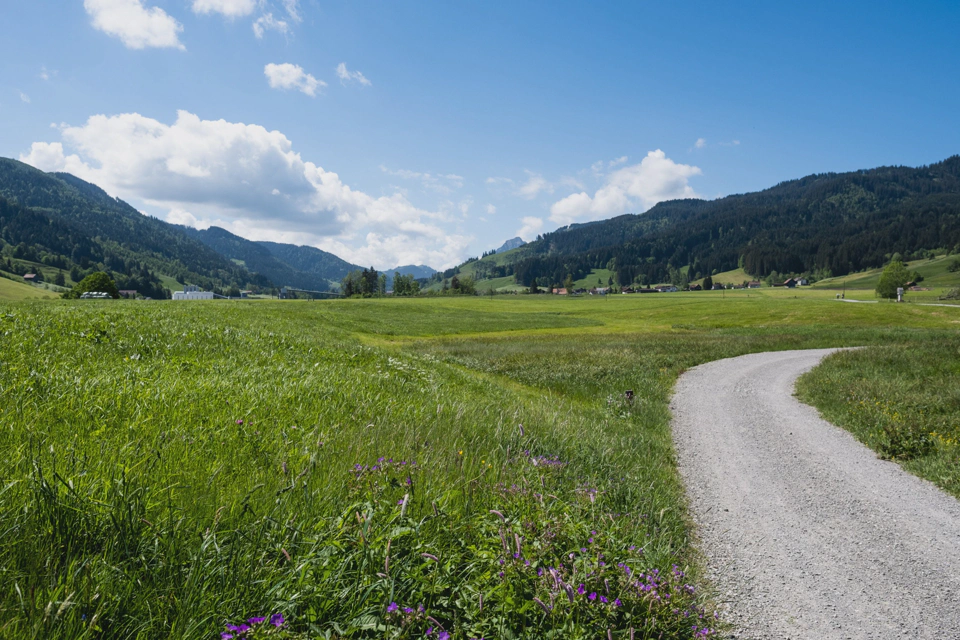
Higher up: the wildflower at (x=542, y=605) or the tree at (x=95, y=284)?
the tree at (x=95, y=284)

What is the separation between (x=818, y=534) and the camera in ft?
23.6

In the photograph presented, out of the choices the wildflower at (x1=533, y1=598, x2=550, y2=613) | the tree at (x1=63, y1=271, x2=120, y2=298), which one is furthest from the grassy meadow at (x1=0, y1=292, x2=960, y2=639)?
the tree at (x1=63, y1=271, x2=120, y2=298)

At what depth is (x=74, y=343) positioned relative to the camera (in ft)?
31.4

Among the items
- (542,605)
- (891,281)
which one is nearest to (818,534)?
(542,605)

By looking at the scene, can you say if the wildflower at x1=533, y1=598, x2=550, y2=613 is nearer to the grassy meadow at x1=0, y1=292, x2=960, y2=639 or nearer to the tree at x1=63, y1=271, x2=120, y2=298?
Result: the grassy meadow at x1=0, y1=292, x2=960, y2=639

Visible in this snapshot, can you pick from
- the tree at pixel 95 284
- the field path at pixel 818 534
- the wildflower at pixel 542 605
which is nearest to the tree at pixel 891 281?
the field path at pixel 818 534

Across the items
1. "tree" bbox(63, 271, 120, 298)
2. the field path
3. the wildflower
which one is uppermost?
"tree" bbox(63, 271, 120, 298)

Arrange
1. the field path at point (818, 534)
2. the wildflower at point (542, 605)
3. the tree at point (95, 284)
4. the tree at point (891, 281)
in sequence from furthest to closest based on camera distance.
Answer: the tree at point (891, 281), the tree at point (95, 284), the field path at point (818, 534), the wildflower at point (542, 605)

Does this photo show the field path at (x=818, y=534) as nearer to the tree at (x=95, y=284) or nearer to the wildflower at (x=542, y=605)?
the wildflower at (x=542, y=605)

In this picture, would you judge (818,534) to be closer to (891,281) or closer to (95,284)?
(95,284)

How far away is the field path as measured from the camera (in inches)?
206

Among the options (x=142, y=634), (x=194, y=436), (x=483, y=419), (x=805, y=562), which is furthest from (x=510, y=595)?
(x=805, y=562)

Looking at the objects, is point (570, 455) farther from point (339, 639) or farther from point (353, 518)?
point (339, 639)

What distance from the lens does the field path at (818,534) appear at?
5242 mm
